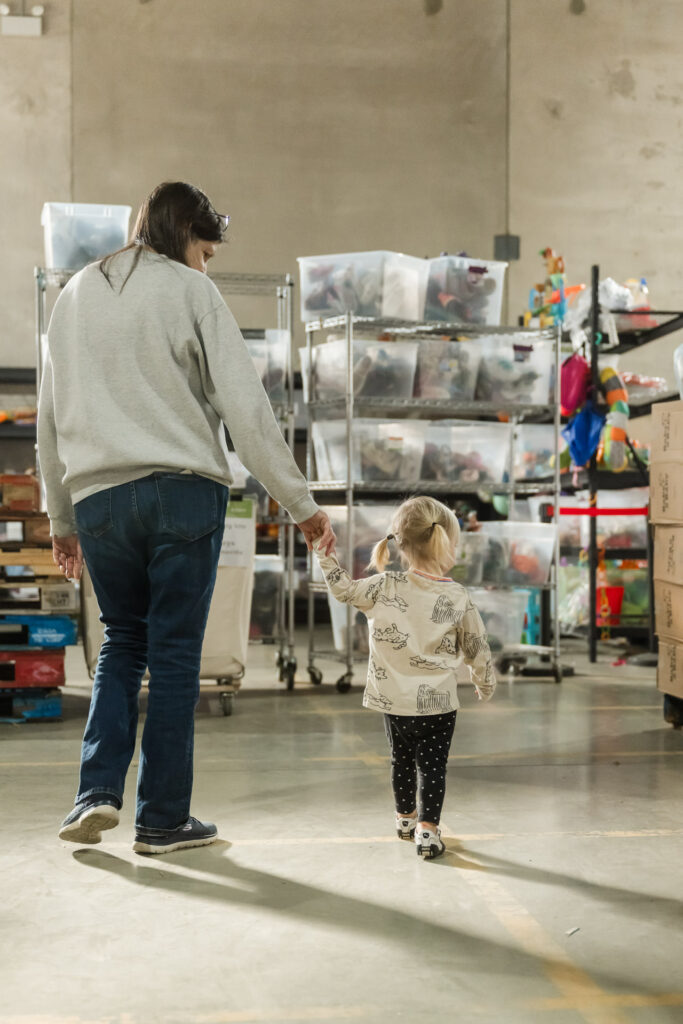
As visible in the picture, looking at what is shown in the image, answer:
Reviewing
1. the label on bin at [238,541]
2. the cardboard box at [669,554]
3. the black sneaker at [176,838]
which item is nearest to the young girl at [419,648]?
the black sneaker at [176,838]

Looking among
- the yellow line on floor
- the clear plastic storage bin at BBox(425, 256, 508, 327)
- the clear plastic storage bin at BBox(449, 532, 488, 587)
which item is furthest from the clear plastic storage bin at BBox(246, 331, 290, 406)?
the yellow line on floor

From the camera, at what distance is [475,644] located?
Result: 304 centimetres

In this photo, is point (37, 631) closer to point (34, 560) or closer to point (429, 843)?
point (34, 560)

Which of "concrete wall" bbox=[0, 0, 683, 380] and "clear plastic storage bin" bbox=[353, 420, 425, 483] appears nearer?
"clear plastic storage bin" bbox=[353, 420, 425, 483]

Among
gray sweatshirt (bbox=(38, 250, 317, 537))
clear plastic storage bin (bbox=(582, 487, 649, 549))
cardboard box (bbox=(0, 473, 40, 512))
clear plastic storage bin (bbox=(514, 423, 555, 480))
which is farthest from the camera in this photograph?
clear plastic storage bin (bbox=(582, 487, 649, 549))

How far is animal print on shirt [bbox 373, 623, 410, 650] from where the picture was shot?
3.01 metres

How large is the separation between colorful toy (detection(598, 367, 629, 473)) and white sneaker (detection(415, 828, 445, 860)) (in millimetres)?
4916

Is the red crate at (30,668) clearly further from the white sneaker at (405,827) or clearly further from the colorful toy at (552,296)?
the colorful toy at (552,296)

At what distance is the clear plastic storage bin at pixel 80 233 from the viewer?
19.2ft

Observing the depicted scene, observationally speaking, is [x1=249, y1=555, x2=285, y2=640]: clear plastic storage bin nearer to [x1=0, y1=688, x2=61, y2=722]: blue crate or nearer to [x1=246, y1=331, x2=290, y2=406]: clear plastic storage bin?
[x1=246, y1=331, x2=290, y2=406]: clear plastic storage bin

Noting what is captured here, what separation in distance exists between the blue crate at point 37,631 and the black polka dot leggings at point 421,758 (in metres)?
2.51

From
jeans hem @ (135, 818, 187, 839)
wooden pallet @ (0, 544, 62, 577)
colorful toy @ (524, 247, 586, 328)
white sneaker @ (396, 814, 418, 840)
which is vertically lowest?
white sneaker @ (396, 814, 418, 840)

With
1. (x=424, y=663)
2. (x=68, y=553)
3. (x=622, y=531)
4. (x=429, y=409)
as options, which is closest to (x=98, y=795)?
(x=68, y=553)

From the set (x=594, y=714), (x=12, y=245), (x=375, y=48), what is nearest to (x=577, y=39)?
(x=375, y=48)
